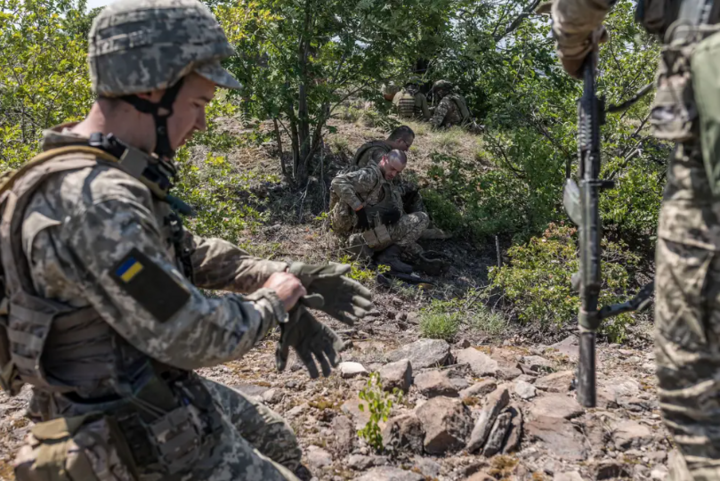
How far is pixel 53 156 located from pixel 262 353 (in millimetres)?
2979

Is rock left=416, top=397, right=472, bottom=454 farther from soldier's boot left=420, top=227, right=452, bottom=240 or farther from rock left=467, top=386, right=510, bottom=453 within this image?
soldier's boot left=420, top=227, right=452, bottom=240

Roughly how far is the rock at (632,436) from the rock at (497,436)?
0.56 meters

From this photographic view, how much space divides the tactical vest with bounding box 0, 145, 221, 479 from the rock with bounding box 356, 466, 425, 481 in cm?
118

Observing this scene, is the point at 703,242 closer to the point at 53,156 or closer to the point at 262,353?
the point at 53,156

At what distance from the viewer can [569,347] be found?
5074 millimetres

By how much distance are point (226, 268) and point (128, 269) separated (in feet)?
2.68

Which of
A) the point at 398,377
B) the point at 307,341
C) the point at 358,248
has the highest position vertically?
the point at 307,341

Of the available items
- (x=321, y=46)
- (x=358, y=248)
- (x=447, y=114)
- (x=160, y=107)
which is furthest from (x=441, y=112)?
(x=160, y=107)

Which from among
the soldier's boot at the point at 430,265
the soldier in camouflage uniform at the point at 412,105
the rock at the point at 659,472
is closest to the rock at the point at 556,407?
the rock at the point at 659,472

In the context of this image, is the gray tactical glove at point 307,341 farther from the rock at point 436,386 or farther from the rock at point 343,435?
the rock at point 436,386

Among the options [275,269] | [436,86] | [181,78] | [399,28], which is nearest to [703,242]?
[275,269]

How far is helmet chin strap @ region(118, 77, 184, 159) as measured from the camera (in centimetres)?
226

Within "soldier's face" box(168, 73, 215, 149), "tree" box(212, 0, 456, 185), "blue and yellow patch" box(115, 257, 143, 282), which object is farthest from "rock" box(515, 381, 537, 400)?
"tree" box(212, 0, 456, 185)

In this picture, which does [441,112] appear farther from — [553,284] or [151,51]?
[151,51]
